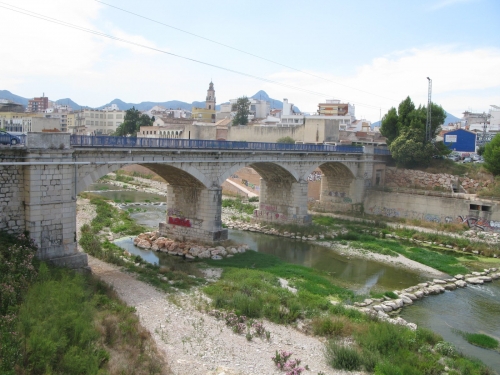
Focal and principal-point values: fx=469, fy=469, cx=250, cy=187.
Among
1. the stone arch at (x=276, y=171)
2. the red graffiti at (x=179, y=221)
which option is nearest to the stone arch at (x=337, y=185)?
the stone arch at (x=276, y=171)

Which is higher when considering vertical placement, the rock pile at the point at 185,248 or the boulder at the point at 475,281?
the rock pile at the point at 185,248

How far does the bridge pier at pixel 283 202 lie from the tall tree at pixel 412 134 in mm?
10750

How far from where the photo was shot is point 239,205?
35688mm

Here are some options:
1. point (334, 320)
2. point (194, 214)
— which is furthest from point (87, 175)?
point (334, 320)

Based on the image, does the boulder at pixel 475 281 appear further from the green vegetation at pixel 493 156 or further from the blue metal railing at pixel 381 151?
the blue metal railing at pixel 381 151

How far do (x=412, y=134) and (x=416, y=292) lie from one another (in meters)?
21.4

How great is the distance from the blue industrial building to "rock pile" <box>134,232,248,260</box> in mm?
28060

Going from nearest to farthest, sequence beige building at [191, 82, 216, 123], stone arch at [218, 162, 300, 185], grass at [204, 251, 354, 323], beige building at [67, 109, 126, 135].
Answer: grass at [204, 251, 354, 323] < stone arch at [218, 162, 300, 185] < beige building at [67, 109, 126, 135] < beige building at [191, 82, 216, 123]

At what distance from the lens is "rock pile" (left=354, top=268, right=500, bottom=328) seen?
52.3ft

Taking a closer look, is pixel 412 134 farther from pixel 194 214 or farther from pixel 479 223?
pixel 194 214

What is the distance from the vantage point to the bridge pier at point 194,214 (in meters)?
23.5

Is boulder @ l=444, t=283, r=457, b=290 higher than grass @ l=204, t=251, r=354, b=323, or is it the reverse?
grass @ l=204, t=251, r=354, b=323

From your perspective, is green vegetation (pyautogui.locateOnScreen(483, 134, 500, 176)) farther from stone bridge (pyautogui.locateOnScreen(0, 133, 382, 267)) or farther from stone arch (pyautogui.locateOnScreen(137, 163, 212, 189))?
stone arch (pyautogui.locateOnScreen(137, 163, 212, 189))

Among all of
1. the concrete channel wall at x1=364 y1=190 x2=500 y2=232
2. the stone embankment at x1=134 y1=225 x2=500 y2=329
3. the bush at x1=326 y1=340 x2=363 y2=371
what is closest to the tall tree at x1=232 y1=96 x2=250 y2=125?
the concrete channel wall at x1=364 y1=190 x2=500 y2=232
